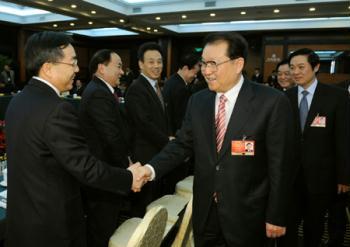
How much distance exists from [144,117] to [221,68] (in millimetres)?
1298

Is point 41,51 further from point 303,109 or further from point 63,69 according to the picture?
point 303,109

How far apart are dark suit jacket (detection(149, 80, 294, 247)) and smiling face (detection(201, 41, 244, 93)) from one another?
0.27ft

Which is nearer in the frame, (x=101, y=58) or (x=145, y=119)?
(x=101, y=58)

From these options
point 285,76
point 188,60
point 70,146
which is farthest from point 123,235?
point 285,76

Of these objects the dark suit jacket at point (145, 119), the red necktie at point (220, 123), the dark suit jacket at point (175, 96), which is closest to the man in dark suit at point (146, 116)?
the dark suit jacket at point (145, 119)

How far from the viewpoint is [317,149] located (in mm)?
2080

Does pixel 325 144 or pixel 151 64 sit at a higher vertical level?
pixel 151 64

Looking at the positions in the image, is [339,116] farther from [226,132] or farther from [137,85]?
[137,85]

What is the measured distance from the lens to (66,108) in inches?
49.3

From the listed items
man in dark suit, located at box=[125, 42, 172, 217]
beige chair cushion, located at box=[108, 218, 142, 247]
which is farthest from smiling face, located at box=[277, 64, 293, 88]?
beige chair cushion, located at box=[108, 218, 142, 247]

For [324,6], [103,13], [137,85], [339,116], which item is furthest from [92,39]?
[339,116]

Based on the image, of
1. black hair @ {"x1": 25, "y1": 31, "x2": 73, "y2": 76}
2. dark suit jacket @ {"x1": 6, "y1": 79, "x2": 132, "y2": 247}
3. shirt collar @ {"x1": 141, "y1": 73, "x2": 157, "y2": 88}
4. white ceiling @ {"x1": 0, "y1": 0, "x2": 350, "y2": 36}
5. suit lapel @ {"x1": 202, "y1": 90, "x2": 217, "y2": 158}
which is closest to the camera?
dark suit jacket @ {"x1": 6, "y1": 79, "x2": 132, "y2": 247}

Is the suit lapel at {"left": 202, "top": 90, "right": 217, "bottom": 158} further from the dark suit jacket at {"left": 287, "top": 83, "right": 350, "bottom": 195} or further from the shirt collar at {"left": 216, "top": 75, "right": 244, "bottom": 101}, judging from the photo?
the dark suit jacket at {"left": 287, "top": 83, "right": 350, "bottom": 195}

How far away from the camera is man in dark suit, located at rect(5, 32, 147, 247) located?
1228 mm
